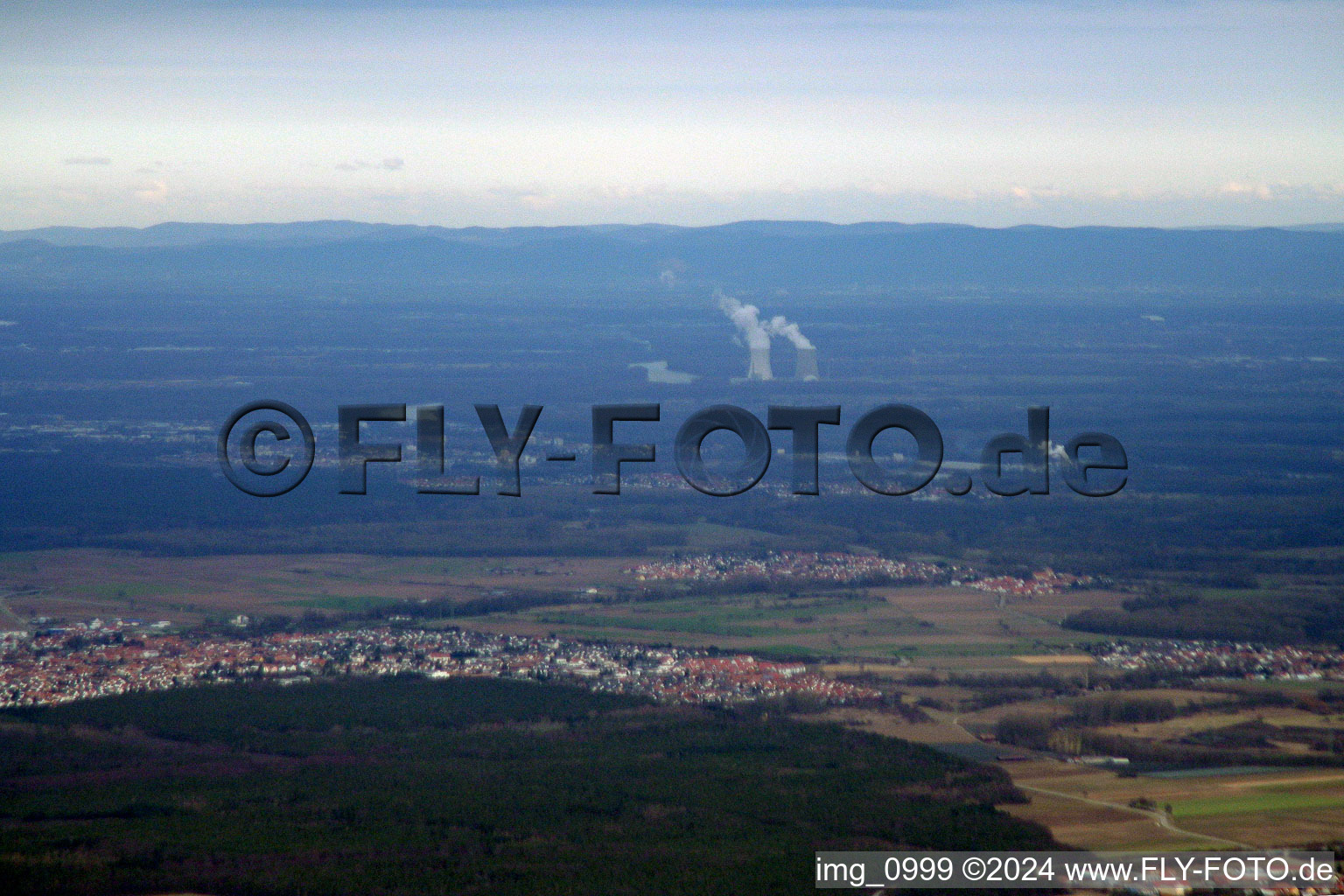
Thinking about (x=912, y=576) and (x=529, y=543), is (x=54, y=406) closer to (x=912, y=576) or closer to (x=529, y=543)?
(x=529, y=543)

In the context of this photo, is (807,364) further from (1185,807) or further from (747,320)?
(1185,807)

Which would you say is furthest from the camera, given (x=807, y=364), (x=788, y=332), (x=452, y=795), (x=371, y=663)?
(x=788, y=332)

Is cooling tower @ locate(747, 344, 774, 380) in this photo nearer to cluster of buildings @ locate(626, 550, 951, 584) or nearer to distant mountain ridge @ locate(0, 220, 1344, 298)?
cluster of buildings @ locate(626, 550, 951, 584)

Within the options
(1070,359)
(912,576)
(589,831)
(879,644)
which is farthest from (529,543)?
(1070,359)

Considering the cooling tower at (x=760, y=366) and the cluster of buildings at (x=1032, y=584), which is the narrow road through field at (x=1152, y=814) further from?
the cooling tower at (x=760, y=366)

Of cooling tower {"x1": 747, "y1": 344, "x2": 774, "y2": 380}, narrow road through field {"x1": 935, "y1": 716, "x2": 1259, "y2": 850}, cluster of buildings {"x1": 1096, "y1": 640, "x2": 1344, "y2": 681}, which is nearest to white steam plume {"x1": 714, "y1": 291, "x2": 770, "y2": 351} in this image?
cooling tower {"x1": 747, "y1": 344, "x2": 774, "y2": 380}

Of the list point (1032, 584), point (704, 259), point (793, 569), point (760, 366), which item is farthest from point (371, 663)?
point (704, 259)
